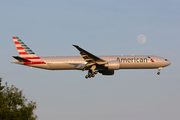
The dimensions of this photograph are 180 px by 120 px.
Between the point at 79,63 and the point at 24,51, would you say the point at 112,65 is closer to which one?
the point at 79,63

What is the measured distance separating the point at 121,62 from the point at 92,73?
5.45m

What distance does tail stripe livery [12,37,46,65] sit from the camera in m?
48.1

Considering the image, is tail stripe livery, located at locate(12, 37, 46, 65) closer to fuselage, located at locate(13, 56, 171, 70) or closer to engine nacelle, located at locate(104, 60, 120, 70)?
fuselage, located at locate(13, 56, 171, 70)

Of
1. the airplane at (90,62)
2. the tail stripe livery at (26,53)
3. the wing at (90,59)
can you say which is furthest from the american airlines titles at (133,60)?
the tail stripe livery at (26,53)

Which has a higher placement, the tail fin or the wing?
the tail fin

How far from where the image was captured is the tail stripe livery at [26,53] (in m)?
48.1

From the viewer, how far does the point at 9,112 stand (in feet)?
114

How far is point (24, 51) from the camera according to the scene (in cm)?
4978

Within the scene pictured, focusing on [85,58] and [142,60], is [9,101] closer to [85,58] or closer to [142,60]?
[85,58]

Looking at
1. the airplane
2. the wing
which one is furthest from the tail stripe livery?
the wing

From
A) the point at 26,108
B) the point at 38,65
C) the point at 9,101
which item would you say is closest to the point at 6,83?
the point at 9,101

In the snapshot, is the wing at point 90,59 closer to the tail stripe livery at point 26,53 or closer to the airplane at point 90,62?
the airplane at point 90,62

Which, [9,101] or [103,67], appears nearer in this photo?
[9,101]

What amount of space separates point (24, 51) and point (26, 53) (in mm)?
561
